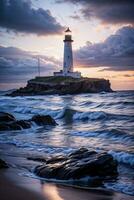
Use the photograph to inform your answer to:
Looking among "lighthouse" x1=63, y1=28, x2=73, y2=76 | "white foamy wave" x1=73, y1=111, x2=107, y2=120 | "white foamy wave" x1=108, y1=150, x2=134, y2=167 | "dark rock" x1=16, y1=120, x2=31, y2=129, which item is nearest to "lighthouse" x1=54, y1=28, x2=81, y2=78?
"lighthouse" x1=63, y1=28, x2=73, y2=76

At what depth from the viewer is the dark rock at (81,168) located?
340 inches

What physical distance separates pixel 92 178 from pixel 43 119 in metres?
13.6

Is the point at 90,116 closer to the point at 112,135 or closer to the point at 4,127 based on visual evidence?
the point at 4,127

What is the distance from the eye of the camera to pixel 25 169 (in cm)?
A: 970

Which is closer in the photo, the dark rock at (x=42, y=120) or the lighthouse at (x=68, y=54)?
the dark rock at (x=42, y=120)

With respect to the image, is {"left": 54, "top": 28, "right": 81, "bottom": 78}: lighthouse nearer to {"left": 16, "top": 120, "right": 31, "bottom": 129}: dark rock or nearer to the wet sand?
{"left": 16, "top": 120, "right": 31, "bottom": 129}: dark rock

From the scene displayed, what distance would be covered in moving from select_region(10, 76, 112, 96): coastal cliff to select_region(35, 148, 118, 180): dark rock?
63396 millimetres

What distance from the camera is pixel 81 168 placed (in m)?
8.63

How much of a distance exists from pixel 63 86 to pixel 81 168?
65.2 metres

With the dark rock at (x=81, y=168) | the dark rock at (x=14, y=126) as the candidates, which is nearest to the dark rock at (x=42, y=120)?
the dark rock at (x=14, y=126)

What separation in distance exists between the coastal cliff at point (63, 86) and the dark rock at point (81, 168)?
208 feet

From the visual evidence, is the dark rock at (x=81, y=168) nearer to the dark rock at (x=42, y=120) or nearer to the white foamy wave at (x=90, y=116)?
the dark rock at (x=42, y=120)

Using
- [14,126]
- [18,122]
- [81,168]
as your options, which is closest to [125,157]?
[81,168]

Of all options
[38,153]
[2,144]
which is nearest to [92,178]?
[38,153]
